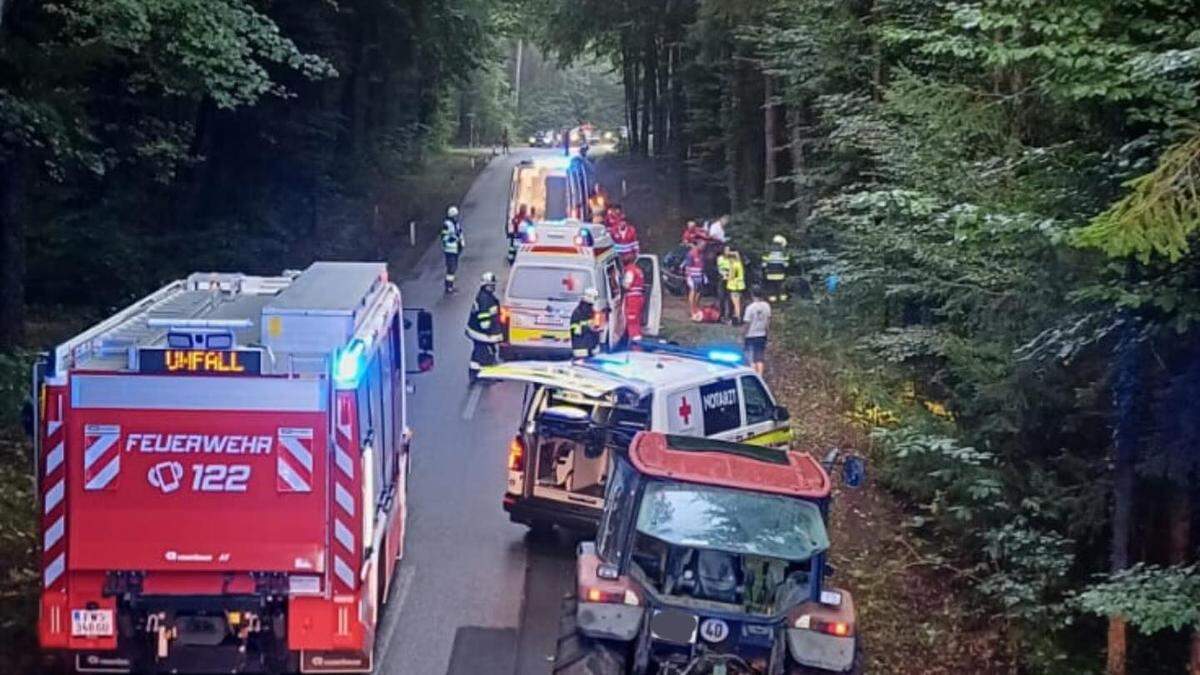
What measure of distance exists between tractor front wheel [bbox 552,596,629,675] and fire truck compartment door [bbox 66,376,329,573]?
6.75 feet

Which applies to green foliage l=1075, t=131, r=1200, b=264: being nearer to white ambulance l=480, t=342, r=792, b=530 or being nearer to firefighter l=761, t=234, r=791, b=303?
white ambulance l=480, t=342, r=792, b=530

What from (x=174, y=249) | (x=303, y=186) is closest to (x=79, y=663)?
(x=174, y=249)

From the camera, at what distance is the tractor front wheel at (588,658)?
8938mm

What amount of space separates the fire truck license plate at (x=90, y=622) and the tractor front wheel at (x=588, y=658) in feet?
10.4

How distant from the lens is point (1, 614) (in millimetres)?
12188

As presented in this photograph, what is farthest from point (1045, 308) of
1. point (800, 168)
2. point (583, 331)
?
point (800, 168)

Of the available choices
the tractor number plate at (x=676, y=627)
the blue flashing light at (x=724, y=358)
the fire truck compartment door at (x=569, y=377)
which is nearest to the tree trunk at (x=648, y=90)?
the blue flashing light at (x=724, y=358)

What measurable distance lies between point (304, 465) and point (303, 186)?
85.3 ft

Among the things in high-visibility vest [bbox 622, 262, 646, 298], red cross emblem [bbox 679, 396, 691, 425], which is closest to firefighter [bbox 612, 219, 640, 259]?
high-visibility vest [bbox 622, 262, 646, 298]

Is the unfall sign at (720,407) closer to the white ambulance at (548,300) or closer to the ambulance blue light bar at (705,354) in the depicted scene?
the ambulance blue light bar at (705,354)

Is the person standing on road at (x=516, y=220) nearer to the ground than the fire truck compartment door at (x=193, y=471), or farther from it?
farther from it

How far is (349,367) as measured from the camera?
402 inches

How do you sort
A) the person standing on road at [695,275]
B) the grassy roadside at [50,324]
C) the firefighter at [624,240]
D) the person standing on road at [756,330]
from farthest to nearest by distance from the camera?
the firefighter at [624,240], the person standing on road at [695,275], the person standing on road at [756,330], the grassy roadside at [50,324]

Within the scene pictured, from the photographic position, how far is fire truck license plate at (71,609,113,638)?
976cm
